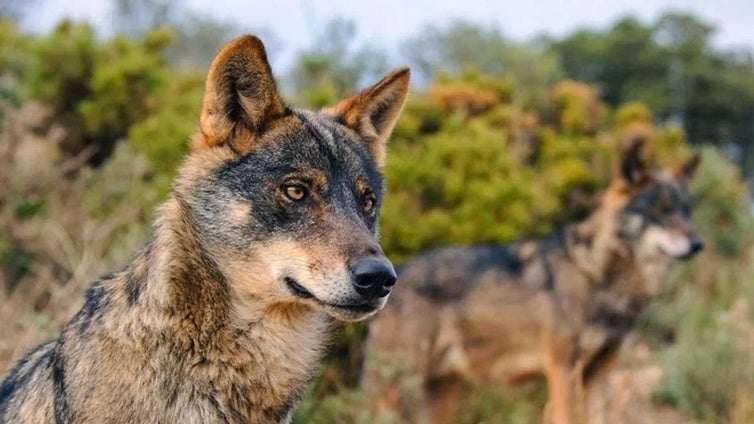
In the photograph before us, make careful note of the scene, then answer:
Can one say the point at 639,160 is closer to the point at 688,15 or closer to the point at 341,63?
the point at 341,63

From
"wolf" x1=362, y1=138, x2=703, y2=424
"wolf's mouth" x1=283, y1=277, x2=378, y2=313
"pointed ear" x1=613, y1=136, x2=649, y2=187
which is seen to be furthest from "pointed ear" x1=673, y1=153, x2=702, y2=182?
"wolf's mouth" x1=283, y1=277, x2=378, y2=313

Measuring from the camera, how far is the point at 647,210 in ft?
29.1

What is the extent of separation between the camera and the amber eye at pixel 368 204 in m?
3.94

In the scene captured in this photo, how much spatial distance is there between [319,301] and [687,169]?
6508mm

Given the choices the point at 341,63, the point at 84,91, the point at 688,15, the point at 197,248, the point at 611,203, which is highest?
the point at 197,248

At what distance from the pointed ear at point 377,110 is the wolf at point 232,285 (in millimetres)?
418

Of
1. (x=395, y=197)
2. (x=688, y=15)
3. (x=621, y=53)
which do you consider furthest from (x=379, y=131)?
(x=688, y=15)

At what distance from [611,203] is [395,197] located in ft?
7.45

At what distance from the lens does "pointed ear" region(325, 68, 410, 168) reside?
4.35 m

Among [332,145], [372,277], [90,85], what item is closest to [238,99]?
[332,145]

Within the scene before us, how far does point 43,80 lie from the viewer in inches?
464

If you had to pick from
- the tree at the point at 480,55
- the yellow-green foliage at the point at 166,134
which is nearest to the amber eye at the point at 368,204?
the yellow-green foliage at the point at 166,134

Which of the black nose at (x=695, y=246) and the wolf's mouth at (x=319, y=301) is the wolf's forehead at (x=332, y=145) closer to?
the wolf's mouth at (x=319, y=301)

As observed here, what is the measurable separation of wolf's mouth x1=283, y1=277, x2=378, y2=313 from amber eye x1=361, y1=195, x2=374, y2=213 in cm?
52
